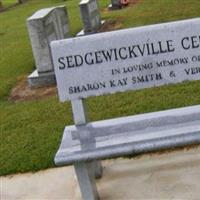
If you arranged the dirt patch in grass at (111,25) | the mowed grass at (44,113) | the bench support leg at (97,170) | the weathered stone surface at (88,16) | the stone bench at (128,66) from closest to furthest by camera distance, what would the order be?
the stone bench at (128,66) < the bench support leg at (97,170) < the mowed grass at (44,113) < the weathered stone surface at (88,16) < the dirt patch in grass at (111,25)

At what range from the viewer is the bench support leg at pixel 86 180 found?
3.88 meters

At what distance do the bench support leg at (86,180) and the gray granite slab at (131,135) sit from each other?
116 mm

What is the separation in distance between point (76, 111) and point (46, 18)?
425 centimetres

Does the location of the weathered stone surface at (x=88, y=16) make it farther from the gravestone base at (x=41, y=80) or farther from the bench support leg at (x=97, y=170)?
the bench support leg at (x=97, y=170)

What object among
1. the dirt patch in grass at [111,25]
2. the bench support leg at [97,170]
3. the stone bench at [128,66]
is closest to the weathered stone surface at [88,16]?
the dirt patch in grass at [111,25]

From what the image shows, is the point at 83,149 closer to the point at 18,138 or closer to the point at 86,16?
the point at 18,138

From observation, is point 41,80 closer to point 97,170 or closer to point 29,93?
point 29,93

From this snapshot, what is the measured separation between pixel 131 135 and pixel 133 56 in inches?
22.9

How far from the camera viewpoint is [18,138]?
579 cm

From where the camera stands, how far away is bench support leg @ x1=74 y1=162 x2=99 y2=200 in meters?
3.88

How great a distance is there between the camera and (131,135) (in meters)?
4.00

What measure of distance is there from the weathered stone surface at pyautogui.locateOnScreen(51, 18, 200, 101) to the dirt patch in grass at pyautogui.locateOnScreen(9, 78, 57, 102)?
3391 millimetres

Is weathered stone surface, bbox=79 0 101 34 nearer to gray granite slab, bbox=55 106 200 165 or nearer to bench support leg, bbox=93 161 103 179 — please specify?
bench support leg, bbox=93 161 103 179

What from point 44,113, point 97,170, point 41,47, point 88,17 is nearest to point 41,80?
point 41,47
